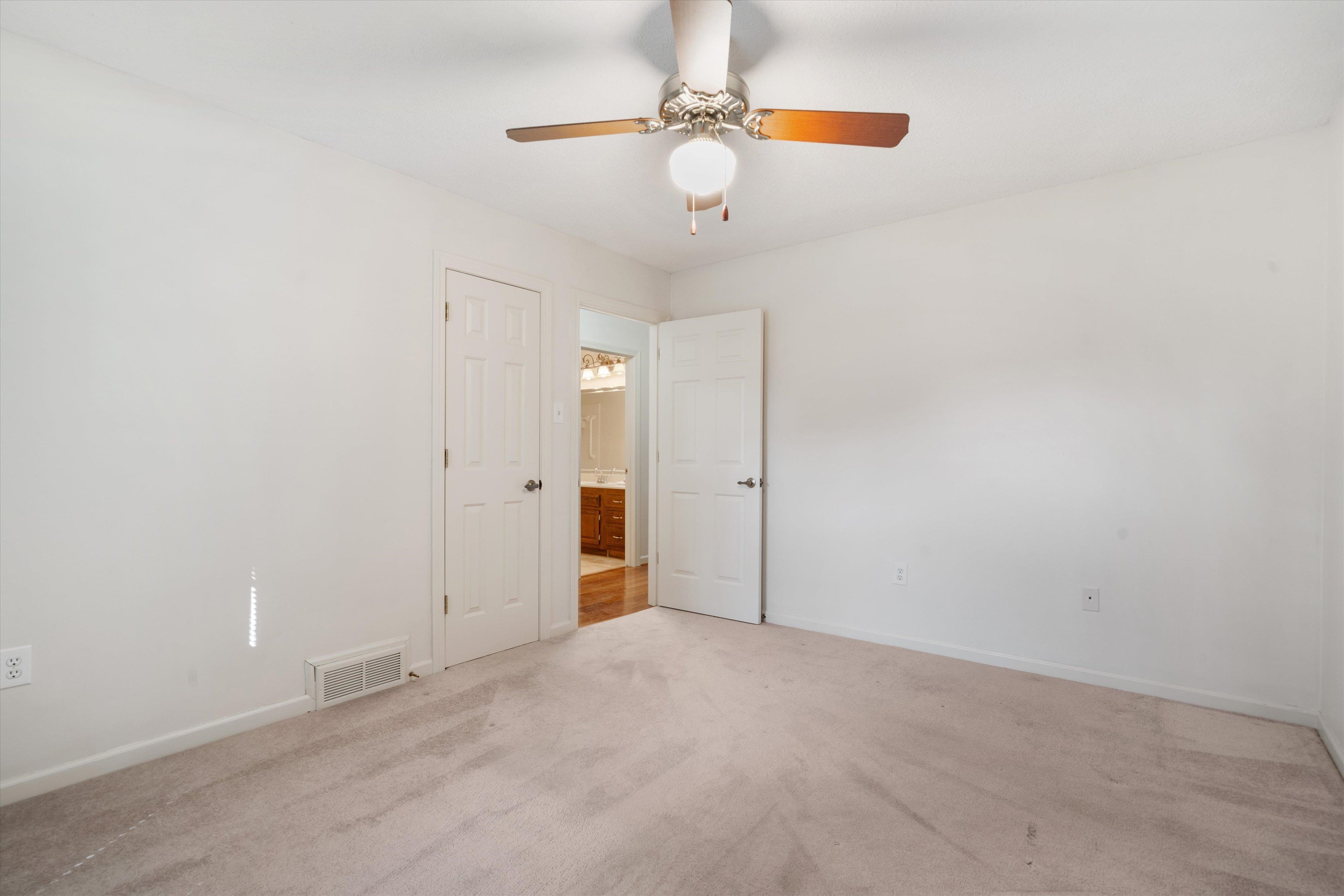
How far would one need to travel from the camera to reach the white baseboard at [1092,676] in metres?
2.57

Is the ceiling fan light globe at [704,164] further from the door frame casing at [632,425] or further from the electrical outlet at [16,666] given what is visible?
the door frame casing at [632,425]

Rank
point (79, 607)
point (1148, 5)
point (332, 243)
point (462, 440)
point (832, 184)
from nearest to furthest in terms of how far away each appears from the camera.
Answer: point (1148, 5) < point (79, 607) < point (332, 243) < point (832, 184) < point (462, 440)

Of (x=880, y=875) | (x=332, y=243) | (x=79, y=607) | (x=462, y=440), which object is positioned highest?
(x=332, y=243)

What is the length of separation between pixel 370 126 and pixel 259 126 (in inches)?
16.9

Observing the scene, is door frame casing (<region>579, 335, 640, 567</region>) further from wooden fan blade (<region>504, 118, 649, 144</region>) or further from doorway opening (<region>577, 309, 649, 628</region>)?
wooden fan blade (<region>504, 118, 649, 144</region>)

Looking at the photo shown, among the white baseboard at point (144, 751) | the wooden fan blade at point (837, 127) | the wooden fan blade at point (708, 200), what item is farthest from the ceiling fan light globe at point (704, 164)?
the white baseboard at point (144, 751)

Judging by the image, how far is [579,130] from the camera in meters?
1.97

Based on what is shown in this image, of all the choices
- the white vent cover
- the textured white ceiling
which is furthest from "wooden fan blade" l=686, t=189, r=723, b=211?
the white vent cover

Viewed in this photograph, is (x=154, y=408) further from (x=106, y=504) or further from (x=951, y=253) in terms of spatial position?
(x=951, y=253)

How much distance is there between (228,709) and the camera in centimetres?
241

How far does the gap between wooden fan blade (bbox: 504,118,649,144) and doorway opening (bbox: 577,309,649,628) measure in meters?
2.39

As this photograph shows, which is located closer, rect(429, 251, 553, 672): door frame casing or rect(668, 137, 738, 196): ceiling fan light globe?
rect(668, 137, 738, 196): ceiling fan light globe

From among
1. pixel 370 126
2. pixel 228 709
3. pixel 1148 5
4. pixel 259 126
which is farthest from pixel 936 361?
pixel 228 709

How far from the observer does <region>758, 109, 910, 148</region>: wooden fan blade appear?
70.2 inches
